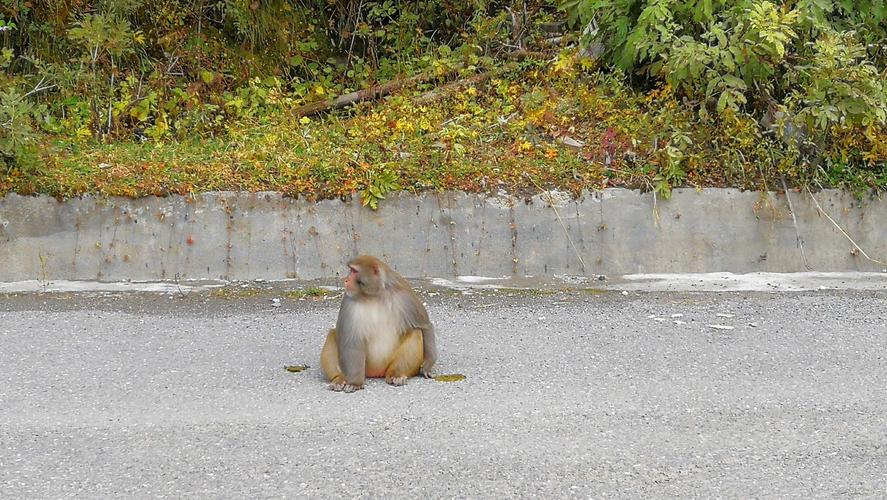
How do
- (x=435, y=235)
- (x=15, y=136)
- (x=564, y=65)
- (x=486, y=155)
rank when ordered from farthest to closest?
1. (x=564, y=65)
2. (x=486, y=155)
3. (x=435, y=235)
4. (x=15, y=136)

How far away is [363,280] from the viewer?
20.7 feet

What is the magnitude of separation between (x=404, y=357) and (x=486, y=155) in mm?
4765

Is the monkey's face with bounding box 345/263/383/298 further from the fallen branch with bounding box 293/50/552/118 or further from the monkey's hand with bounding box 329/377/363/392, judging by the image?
the fallen branch with bounding box 293/50/552/118

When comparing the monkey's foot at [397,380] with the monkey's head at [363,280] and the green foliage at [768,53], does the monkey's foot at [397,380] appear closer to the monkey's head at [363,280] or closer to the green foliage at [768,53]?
the monkey's head at [363,280]

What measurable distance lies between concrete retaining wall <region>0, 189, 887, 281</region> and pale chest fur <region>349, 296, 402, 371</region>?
3585mm

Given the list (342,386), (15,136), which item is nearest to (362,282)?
(342,386)

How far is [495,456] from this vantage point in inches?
201

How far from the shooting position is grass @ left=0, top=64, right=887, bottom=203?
33.6ft

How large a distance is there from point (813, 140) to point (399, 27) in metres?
5.91

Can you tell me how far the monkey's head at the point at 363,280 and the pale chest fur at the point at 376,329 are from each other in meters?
0.07

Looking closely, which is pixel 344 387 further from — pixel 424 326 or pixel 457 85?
pixel 457 85

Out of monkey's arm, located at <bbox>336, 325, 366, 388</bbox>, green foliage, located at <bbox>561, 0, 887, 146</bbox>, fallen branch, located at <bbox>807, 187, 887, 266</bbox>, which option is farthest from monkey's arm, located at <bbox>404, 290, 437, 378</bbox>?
fallen branch, located at <bbox>807, 187, 887, 266</bbox>

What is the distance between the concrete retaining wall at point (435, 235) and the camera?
9.88 m

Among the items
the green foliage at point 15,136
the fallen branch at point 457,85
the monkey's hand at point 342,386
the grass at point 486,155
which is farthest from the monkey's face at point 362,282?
the fallen branch at point 457,85
